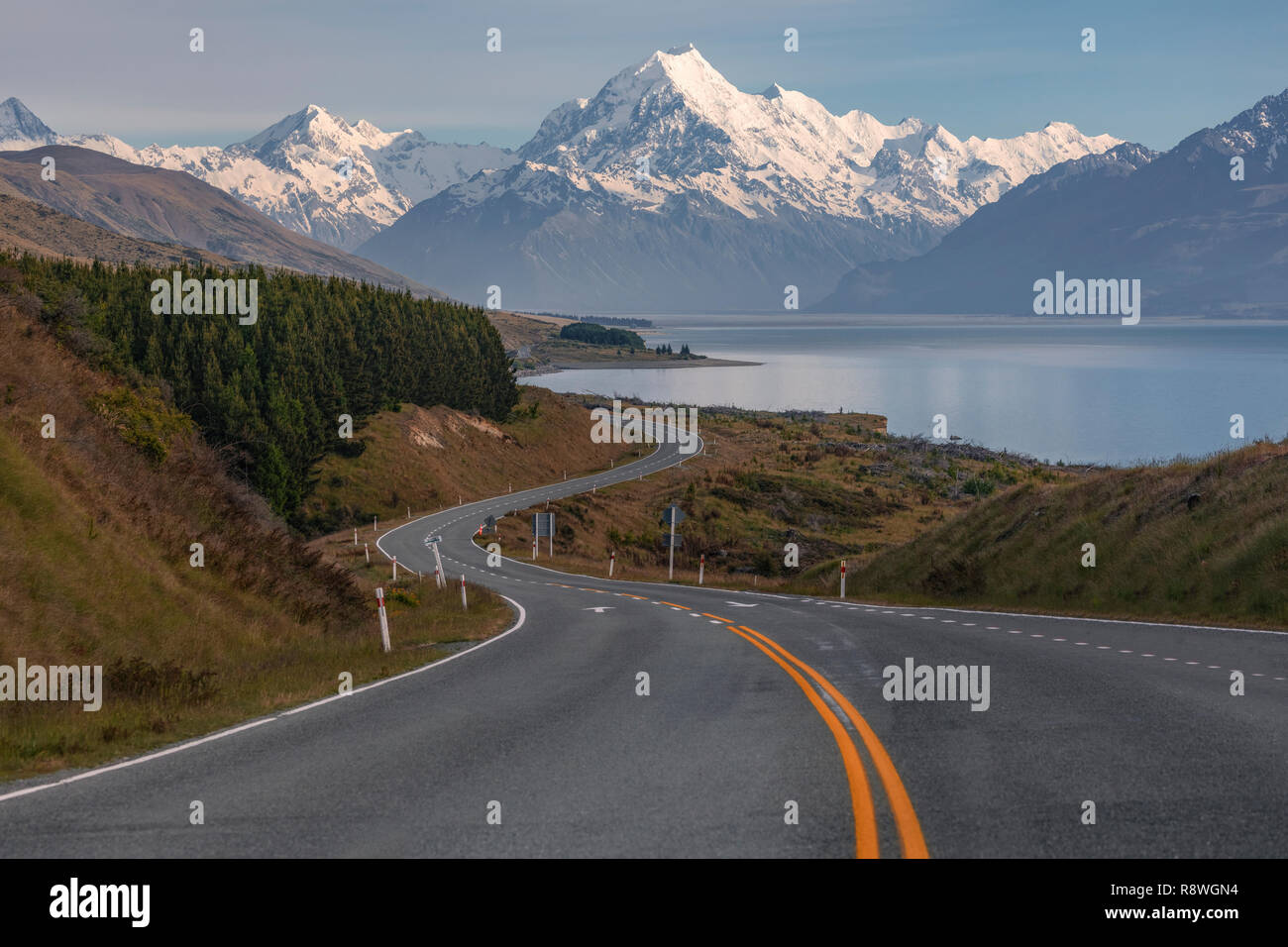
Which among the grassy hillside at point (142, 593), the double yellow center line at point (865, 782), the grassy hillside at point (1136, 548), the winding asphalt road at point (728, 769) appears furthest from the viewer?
the grassy hillside at point (1136, 548)

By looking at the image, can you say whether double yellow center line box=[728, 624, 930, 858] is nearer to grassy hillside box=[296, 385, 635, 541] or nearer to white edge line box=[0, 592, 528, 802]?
white edge line box=[0, 592, 528, 802]

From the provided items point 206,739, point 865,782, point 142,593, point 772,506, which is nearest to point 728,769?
point 865,782

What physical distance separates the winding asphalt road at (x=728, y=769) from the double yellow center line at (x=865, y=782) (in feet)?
0.09

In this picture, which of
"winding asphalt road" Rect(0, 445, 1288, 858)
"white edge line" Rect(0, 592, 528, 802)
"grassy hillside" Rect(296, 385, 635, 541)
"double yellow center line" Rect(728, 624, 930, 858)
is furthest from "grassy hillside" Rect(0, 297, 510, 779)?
A: "grassy hillside" Rect(296, 385, 635, 541)

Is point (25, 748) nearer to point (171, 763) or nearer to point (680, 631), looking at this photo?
point (171, 763)

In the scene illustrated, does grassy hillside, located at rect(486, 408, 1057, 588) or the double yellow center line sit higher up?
the double yellow center line

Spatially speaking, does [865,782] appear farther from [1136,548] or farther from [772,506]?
[772,506]

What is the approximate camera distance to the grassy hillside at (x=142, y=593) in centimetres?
1195

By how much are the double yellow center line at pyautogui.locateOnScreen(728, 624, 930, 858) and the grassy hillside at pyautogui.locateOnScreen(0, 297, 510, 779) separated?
6057 mm

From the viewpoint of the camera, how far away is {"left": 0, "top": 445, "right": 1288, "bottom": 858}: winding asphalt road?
6.89 m

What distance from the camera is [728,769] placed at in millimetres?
8711

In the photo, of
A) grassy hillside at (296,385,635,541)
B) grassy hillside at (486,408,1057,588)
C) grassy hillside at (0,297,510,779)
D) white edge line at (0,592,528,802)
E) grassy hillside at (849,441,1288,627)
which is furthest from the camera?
grassy hillside at (296,385,635,541)

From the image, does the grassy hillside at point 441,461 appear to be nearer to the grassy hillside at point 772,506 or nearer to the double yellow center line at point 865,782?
the grassy hillside at point 772,506

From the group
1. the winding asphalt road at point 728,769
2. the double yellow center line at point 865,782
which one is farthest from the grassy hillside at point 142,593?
Result: the double yellow center line at point 865,782
